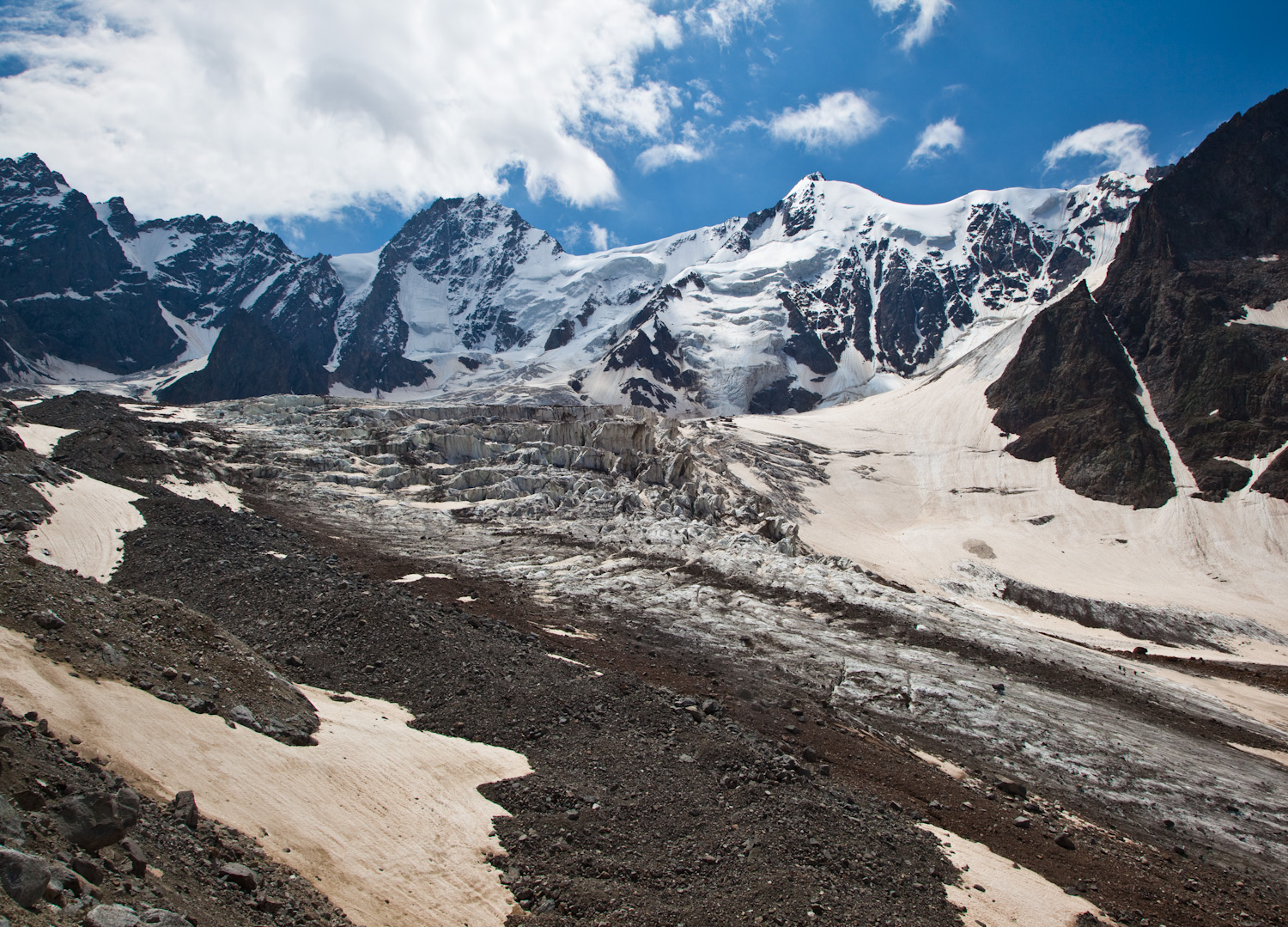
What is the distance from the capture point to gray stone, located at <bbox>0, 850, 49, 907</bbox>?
5.71 metres

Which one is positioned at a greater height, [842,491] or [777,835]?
[842,491]

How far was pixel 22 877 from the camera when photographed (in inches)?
227

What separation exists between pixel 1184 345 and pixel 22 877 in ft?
385

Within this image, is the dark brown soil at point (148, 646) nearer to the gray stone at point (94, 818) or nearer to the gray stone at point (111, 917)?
the gray stone at point (94, 818)

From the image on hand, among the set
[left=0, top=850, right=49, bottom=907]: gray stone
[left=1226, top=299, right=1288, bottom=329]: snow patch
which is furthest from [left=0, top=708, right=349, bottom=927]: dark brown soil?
[left=1226, top=299, right=1288, bottom=329]: snow patch

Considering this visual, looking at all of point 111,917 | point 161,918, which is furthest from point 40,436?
point 111,917

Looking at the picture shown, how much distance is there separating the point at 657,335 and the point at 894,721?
563 feet

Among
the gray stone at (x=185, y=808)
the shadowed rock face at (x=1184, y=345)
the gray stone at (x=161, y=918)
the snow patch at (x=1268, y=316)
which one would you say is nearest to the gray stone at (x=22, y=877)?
the gray stone at (x=161, y=918)

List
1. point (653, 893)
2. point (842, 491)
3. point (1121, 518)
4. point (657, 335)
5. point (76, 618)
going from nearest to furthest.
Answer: point (653, 893), point (76, 618), point (1121, 518), point (842, 491), point (657, 335)

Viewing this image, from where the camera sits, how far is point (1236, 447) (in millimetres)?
75562

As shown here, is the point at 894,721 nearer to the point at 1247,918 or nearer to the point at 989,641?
the point at 1247,918

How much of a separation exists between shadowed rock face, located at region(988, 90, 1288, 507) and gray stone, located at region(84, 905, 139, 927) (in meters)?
90.4

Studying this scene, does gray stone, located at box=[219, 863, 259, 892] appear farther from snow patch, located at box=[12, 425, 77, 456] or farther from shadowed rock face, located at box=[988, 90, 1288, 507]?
shadowed rock face, located at box=[988, 90, 1288, 507]

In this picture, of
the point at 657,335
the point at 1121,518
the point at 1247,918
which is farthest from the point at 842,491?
the point at 657,335
